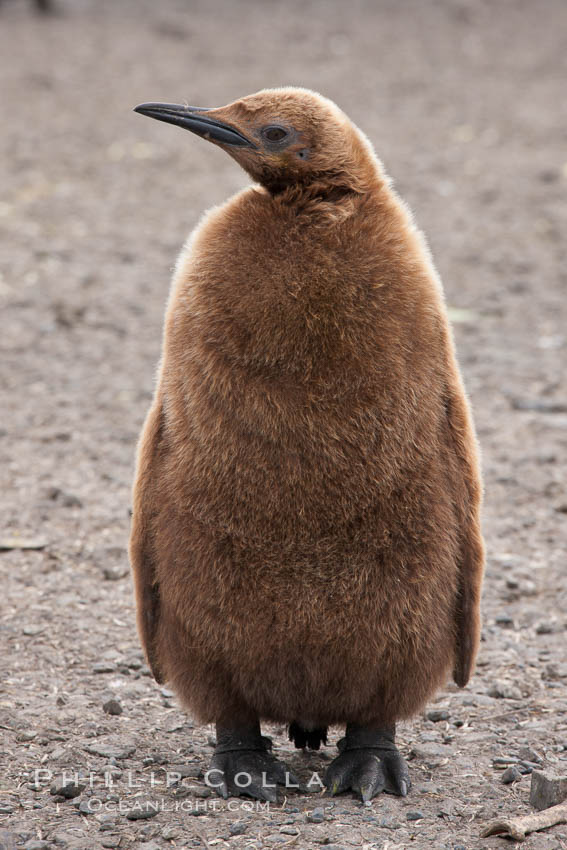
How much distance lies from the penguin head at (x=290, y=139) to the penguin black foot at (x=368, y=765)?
5.08ft

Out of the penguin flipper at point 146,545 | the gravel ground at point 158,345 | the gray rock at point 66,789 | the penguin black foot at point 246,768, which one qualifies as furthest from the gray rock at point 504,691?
the gray rock at point 66,789

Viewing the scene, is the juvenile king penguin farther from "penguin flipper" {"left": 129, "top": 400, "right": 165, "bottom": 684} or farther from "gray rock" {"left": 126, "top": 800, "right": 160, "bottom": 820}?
"gray rock" {"left": 126, "top": 800, "right": 160, "bottom": 820}

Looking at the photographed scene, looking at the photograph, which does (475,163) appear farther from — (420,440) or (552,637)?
(420,440)

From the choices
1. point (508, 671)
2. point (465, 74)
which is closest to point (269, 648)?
point (508, 671)

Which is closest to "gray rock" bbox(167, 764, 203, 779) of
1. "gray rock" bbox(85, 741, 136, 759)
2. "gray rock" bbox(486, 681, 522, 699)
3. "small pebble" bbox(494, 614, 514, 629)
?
"gray rock" bbox(85, 741, 136, 759)

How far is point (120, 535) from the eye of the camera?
510 cm

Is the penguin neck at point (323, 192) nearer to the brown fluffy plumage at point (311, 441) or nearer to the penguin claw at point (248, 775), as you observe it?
the brown fluffy plumage at point (311, 441)

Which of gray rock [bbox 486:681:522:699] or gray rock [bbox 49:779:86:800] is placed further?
gray rock [bbox 486:681:522:699]

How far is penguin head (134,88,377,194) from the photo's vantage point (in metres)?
3.06

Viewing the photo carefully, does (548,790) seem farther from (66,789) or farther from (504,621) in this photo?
(504,621)

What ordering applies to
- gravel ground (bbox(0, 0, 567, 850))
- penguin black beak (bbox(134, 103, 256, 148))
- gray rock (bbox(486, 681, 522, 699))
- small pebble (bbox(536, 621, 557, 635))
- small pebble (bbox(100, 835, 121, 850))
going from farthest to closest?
small pebble (bbox(536, 621, 557, 635)) → gray rock (bbox(486, 681, 522, 699)) → gravel ground (bbox(0, 0, 567, 850)) → penguin black beak (bbox(134, 103, 256, 148)) → small pebble (bbox(100, 835, 121, 850))

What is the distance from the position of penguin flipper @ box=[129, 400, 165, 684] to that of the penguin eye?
798 mm

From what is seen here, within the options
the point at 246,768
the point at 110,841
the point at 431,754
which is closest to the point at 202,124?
the point at 246,768

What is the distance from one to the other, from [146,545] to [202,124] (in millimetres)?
1188
